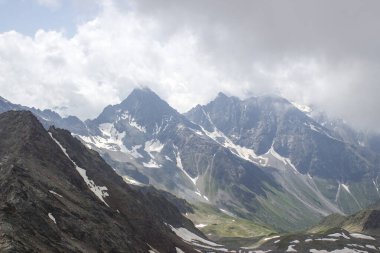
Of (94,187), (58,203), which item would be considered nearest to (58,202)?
(58,203)

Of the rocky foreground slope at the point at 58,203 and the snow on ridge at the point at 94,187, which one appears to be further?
the snow on ridge at the point at 94,187

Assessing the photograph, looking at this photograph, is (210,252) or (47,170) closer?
(47,170)

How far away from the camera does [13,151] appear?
12712cm

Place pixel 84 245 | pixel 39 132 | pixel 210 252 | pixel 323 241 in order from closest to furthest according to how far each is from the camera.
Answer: pixel 84 245, pixel 39 132, pixel 210 252, pixel 323 241

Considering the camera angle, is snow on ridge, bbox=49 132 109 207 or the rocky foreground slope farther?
snow on ridge, bbox=49 132 109 207

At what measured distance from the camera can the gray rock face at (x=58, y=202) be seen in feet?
231

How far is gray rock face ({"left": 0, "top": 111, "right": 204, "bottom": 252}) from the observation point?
70438 millimetres

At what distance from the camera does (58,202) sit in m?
92.2

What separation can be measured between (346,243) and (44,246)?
148599 millimetres

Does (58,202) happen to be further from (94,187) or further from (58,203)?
(94,187)

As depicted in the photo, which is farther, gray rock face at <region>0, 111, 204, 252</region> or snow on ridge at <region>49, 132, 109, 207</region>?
snow on ridge at <region>49, 132, 109, 207</region>

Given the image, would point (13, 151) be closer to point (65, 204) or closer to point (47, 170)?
point (47, 170)

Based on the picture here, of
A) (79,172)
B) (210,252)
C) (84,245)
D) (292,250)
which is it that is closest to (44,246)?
(84,245)

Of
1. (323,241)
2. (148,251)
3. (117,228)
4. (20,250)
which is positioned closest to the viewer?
(20,250)
